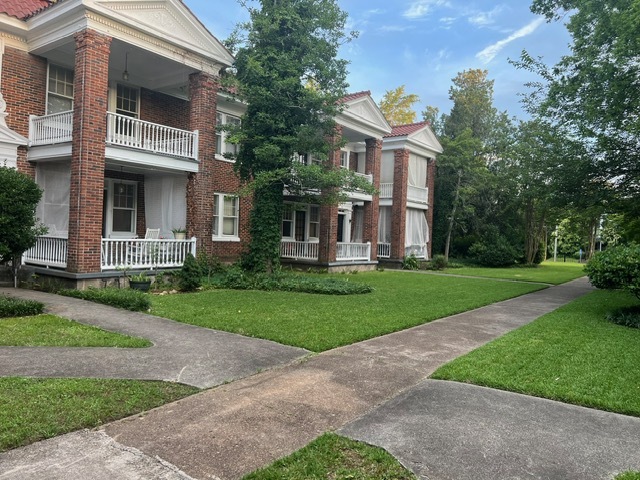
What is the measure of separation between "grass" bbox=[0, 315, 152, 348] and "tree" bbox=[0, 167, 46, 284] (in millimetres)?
1725

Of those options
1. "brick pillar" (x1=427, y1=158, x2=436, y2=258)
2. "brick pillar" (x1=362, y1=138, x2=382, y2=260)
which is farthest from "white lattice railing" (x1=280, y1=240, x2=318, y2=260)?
"brick pillar" (x1=427, y1=158, x2=436, y2=258)

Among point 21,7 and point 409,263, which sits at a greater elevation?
point 21,7

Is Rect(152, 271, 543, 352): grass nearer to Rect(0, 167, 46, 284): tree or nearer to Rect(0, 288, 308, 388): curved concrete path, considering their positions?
Rect(0, 288, 308, 388): curved concrete path

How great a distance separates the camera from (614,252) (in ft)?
34.4

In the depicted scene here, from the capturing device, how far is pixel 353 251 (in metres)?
21.6

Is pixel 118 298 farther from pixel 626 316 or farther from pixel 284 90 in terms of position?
pixel 626 316

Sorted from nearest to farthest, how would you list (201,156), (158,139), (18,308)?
(18,308)
(158,139)
(201,156)

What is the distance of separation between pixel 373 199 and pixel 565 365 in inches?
646

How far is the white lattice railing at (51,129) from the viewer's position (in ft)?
41.7

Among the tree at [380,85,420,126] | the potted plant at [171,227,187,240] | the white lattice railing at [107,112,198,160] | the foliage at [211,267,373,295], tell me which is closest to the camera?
the foliage at [211,267,373,295]

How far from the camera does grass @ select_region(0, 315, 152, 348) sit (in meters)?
6.47

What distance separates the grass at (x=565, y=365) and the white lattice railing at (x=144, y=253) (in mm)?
9704

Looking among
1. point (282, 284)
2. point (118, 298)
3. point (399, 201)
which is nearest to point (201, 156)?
point (282, 284)

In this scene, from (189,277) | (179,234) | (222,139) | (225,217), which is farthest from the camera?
(225,217)
